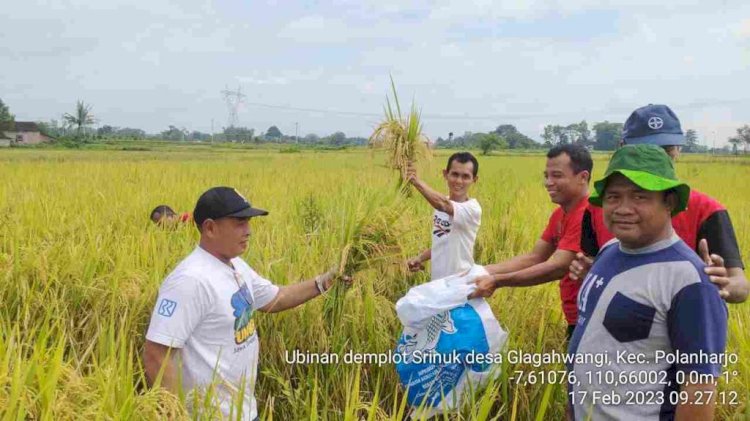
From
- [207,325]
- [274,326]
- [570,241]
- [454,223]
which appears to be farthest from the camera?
[454,223]

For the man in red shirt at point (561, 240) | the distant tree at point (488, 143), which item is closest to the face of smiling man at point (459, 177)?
the man in red shirt at point (561, 240)

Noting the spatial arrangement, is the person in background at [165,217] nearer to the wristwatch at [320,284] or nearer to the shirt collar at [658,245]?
the wristwatch at [320,284]

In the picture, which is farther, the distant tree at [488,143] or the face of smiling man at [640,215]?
the distant tree at [488,143]

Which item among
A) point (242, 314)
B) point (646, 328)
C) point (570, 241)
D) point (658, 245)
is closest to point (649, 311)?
point (646, 328)

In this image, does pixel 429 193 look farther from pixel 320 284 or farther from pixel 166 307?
pixel 166 307

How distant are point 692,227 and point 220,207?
171 centimetres

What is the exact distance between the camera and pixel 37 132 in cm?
5738

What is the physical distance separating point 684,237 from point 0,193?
658cm

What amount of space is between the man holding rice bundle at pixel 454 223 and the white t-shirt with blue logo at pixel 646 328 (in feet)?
4.69

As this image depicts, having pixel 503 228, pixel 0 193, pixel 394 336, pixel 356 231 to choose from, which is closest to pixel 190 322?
pixel 356 231

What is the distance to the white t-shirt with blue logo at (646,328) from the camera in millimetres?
1393

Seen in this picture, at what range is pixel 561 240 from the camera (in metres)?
2.34

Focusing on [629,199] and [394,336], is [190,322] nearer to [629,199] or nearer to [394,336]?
[394,336]

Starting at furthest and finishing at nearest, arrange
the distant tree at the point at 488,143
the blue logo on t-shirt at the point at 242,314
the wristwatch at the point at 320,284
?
1. the distant tree at the point at 488,143
2. the wristwatch at the point at 320,284
3. the blue logo on t-shirt at the point at 242,314
